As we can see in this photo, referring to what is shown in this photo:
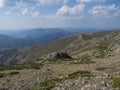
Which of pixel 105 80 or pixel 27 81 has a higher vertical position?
pixel 105 80

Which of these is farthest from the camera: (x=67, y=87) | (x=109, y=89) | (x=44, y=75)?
(x=44, y=75)

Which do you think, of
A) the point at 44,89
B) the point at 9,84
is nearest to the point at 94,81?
the point at 44,89

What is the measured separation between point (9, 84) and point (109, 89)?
14.1 metres

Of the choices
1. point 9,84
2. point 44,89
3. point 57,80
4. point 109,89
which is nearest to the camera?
point 109,89

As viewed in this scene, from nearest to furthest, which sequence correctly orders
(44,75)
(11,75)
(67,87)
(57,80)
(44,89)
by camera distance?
(67,87), (44,89), (57,80), (44,75), (11,75)

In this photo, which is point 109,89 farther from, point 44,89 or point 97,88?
point 44,89

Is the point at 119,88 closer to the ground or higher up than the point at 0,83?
higher up

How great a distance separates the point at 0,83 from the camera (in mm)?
28016

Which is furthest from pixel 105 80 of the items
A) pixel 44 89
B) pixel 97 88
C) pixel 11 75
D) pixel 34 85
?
pixel 11 75

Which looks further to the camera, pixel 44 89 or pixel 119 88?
pixel 44 89

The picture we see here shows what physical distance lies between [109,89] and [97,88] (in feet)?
3.23

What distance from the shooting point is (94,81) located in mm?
20062

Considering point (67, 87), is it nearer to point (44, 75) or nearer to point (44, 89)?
point (44, 89)

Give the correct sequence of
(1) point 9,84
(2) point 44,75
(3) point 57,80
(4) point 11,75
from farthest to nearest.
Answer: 1. (4) point 11,75
2. (2) point 44,75
3. (1) point 9,84
4. (3) point 57,80
